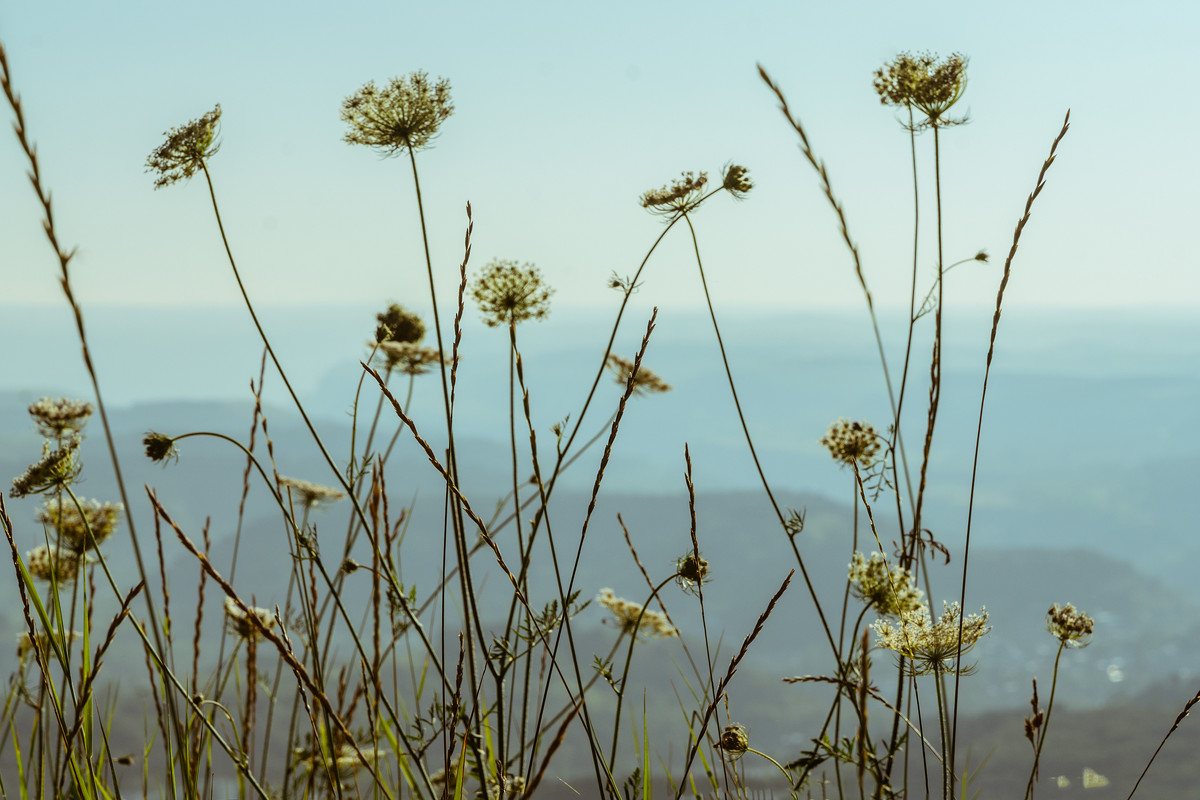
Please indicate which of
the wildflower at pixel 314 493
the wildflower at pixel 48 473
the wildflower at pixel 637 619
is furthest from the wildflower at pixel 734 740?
the wildflower at pixel 314 493

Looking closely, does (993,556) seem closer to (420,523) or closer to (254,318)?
(420,523)

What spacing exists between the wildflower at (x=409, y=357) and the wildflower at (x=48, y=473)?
0.99 metres

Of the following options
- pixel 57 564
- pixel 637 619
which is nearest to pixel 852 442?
pixel 637 619

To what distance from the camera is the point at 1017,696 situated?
11381cm

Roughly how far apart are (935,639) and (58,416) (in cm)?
242

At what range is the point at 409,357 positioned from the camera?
3010mm

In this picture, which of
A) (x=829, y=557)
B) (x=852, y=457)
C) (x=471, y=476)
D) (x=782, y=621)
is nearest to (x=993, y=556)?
(x=829, y=557)

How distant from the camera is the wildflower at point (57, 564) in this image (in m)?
2.50

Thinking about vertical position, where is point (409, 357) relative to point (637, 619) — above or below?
above

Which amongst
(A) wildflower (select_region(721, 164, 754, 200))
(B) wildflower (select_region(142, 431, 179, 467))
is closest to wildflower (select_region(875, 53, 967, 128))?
(A) wildflower (select_region(721, 164, 754, 200))

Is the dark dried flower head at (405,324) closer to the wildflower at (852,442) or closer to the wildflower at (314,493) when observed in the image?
the wildflower at (314,493)

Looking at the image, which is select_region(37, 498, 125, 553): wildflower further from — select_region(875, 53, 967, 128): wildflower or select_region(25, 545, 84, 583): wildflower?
select_region(875, 53, 967, 128): wildflower

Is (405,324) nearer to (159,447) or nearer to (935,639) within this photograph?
(159,447)

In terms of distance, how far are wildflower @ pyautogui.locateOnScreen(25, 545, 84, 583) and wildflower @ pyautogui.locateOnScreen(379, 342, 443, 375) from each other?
1.11 m
